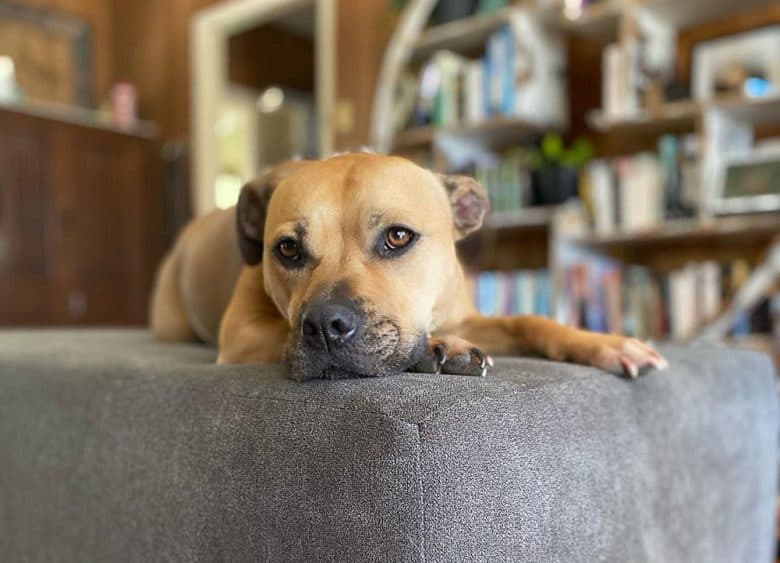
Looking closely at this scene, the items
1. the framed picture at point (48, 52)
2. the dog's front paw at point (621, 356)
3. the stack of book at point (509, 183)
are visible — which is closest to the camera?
the dog's front paw at point (621, 356)

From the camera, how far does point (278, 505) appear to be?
74cm

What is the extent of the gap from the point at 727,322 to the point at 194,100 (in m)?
3.77

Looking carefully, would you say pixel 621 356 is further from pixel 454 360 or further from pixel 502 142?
pixel 502 142

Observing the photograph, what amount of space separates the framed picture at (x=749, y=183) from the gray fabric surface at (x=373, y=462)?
3.92ft

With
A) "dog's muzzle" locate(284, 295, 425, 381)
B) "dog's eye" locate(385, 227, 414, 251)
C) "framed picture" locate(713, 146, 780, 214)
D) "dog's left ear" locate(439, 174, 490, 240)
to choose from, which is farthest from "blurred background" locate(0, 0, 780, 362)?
"dog's muzzle" locate(284, 295, 425, 381)

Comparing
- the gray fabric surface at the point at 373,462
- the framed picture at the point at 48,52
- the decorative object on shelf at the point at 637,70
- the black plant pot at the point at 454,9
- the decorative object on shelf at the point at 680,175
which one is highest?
the framed picture at the point at 48,52

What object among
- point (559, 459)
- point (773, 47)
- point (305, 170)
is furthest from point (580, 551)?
point (773, 47)

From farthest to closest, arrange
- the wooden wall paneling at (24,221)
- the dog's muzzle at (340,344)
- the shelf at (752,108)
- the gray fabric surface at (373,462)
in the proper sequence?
1. the wooden wall paneling at (24,221)
2. the shelf at (752,108)
3. the dog's muzzle at (340,344)
4. the gray fabric surface at (373,462)

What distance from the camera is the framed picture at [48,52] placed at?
475 centimetres

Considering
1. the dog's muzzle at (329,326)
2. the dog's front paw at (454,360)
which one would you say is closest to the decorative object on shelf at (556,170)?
the dog's front paw at (454,360)

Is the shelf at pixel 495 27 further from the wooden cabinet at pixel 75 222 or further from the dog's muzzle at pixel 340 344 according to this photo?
the wooden cabinet at pixel 75 222

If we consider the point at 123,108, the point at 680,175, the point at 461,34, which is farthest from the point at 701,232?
the point at 123,108

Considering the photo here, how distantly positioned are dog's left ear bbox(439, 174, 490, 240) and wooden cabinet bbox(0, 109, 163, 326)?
3.69 m

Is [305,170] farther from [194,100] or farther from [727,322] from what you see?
[194,100]
